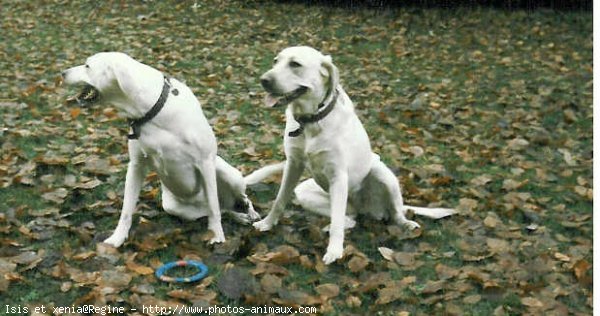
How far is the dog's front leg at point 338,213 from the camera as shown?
4.20 metres

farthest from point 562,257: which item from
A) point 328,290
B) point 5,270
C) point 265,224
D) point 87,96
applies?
point 5,270

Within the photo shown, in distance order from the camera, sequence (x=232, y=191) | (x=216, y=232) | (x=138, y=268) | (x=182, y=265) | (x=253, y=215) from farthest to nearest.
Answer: (x=253, y=215), (x=232, y=191), (x=216, y=232), (x=182, y=265), (x=138, y=268)

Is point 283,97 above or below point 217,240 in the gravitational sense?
above

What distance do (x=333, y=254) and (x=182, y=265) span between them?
90 centimetres

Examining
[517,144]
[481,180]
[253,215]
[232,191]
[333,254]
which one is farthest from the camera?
[517,144]

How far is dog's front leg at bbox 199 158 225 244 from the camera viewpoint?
14.1ft

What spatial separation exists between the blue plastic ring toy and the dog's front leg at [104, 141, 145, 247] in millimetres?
465

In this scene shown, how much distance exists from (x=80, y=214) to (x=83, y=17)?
9.82 m

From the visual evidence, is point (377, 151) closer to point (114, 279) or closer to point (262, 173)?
point (262, 173)

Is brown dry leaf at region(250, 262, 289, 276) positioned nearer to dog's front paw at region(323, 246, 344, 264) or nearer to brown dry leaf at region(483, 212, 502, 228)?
dog's front paw at region(323, 246, 344, 264)

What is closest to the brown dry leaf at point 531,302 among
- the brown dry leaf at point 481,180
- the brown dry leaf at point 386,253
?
the brown dry leaf at point 386,253

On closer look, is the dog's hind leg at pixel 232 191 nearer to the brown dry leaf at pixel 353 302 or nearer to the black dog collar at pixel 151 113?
the black dog collar at pixel 151 113

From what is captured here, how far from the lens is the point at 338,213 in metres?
4.23

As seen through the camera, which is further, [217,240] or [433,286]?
[217,240]
